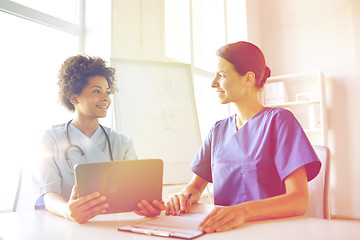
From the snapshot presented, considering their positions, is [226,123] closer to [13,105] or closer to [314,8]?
[13,105]

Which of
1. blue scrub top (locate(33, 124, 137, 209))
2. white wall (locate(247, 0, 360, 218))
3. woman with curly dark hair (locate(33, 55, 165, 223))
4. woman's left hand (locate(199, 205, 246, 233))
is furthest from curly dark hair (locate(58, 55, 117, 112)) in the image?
white wall (locate(247, 0, 360, 218))

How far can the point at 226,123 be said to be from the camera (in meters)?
1.43

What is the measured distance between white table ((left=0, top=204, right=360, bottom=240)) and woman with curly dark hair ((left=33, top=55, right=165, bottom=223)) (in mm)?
85

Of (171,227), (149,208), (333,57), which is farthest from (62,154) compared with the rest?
(333,57)

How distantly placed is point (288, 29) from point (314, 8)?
379mm

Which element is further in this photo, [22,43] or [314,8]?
[314,8]

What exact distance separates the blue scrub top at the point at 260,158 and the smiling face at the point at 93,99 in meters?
0.59

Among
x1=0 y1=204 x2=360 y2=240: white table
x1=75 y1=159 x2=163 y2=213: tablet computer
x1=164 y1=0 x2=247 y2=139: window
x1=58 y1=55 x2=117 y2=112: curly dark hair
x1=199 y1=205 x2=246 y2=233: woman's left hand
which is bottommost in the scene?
x1=0 y1=204 x2=360 y2=240: white table

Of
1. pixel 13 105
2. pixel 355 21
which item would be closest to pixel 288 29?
pixel 355 21

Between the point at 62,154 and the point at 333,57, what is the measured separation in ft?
11.3

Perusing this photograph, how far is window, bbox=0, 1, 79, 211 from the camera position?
201 cm

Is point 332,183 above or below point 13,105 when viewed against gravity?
below

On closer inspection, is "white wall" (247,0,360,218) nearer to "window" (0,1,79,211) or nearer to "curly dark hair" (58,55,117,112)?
"window" (0,1,79,211)

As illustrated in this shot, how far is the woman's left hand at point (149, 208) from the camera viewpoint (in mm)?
953
